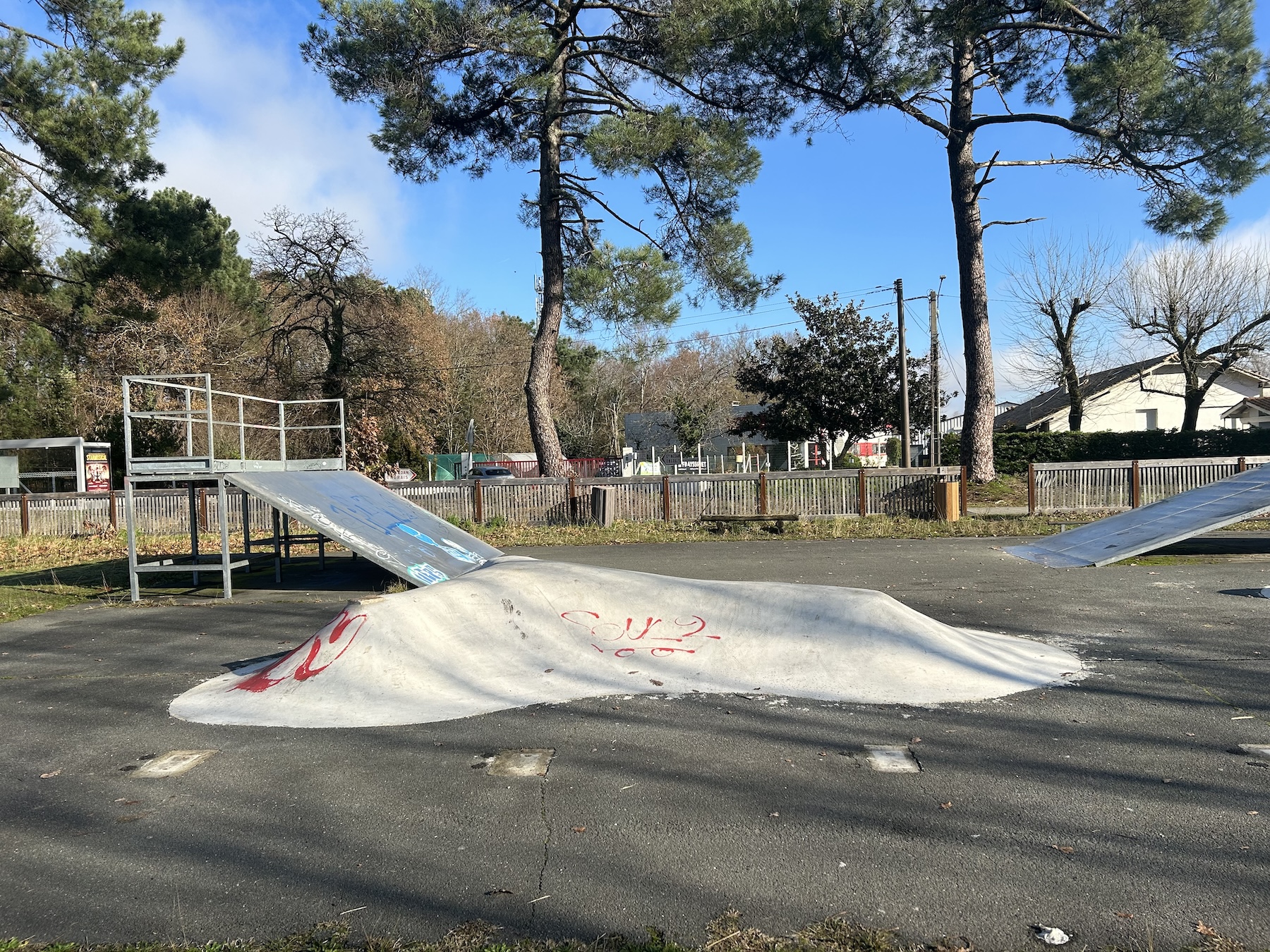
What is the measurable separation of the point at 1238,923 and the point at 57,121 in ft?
67.5

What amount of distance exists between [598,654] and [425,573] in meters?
3.90

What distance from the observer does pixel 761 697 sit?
5648mm

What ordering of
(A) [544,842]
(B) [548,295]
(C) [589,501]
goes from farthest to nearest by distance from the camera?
(B) [548,295]
(C) [589,501]
(A) [544,842]

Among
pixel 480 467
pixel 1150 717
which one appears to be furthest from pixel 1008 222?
pixel 480 467

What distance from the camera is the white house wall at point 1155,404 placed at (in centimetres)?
4106

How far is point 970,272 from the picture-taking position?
75.6ft

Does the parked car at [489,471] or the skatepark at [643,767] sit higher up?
the parked car at [489,471]

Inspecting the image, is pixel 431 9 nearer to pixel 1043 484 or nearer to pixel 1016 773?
pixel 1043 484

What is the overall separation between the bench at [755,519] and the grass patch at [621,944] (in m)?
15.5

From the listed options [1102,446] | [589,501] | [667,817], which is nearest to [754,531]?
[589,501]

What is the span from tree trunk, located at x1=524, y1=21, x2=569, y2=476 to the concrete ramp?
8907 millimetres

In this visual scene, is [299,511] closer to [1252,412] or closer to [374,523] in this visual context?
[374,523]

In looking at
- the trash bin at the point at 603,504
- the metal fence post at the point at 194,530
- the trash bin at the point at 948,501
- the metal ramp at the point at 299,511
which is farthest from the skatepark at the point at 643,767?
the trash bin at the point at 603,504

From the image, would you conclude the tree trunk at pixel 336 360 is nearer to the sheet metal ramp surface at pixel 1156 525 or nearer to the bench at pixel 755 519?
the bench at pixel 755 519
